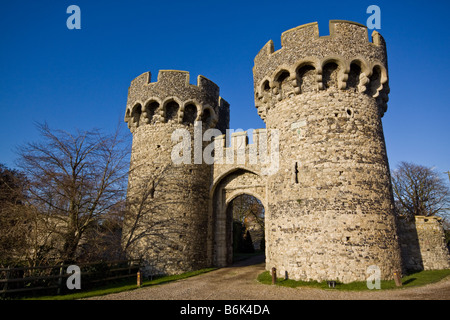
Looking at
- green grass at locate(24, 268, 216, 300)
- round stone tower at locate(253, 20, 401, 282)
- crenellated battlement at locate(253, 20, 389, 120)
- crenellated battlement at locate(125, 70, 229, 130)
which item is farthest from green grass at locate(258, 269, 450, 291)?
crenellated battlement at locate(125, 70, 229, 130)

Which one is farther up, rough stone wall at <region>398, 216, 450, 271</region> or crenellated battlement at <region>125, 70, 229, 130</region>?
crenellated battlement at <region>125, 70, 229, 130</region>

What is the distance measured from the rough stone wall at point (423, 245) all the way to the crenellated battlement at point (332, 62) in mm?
5442

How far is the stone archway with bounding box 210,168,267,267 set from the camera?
48.3ft

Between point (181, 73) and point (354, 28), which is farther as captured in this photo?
point (181, 73)

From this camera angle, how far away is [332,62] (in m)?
11.1

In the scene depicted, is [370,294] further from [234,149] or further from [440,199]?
[440,199]

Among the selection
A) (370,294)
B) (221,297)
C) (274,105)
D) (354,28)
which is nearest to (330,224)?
(370,294)

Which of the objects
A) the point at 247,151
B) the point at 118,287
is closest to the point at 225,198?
the point at 247,151

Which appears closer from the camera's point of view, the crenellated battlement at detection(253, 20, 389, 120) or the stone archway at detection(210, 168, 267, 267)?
the crenellated battlement at detection(253, 20, 389, 120)

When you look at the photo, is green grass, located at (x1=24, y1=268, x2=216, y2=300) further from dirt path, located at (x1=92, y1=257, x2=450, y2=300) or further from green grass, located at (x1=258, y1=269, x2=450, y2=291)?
green grass, located at (x1=258, y1=269, x2=450, y2=291)

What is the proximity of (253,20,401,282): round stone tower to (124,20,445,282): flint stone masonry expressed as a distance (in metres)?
0.04

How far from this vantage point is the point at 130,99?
618 inches

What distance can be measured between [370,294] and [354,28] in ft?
31.6

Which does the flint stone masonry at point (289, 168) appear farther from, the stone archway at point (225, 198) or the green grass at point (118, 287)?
the green grass at point (118, 287)
